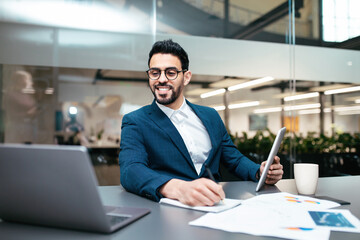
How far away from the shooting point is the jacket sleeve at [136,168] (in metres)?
1.19

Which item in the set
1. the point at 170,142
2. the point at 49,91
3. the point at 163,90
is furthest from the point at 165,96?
the point at 49,91

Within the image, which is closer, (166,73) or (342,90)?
(166,73)

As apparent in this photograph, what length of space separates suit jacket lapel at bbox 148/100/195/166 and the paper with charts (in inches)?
23.9

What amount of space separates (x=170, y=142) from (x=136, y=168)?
399 millimetres

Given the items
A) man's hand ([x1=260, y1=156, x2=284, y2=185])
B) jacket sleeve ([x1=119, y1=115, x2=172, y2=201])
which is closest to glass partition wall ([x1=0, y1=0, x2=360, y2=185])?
jacket sleeve ([x1=119, y1=115, x2=172, y2=201])

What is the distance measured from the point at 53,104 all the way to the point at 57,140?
0.46 meters

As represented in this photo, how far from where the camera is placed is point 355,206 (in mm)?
1077

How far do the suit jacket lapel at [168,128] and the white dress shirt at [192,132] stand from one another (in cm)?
11

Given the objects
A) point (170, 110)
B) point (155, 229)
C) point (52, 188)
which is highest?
point (170, 110)

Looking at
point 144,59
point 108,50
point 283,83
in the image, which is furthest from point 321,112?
point 108,50

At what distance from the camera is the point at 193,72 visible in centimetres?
421

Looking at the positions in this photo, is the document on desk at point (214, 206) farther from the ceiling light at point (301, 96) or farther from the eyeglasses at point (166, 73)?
the ceiling light at point (301, 96)

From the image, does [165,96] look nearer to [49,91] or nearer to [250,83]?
[49,91]

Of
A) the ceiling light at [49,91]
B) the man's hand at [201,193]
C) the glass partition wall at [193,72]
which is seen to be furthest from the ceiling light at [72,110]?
the man's hand at [201,193]
